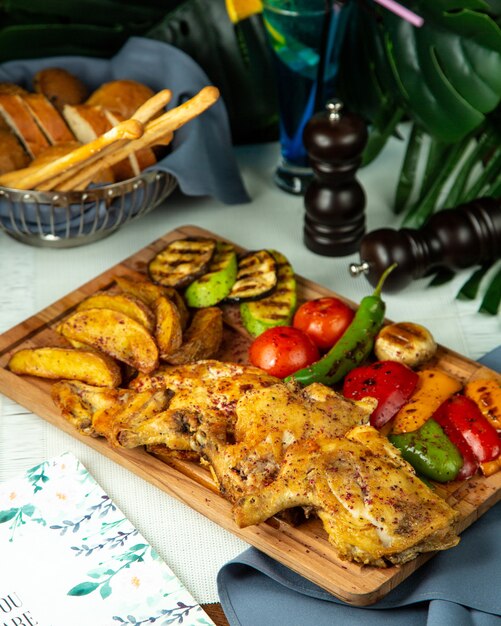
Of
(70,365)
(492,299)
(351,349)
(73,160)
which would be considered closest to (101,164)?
(73,160)

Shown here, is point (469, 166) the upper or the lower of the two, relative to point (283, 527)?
upper

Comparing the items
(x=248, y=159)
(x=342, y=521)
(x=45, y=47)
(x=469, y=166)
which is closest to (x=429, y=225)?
(x=469, y=166)

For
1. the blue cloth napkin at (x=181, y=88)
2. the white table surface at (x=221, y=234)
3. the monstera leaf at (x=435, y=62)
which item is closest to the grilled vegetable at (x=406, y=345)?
the white table surface at (x=221, y=234)

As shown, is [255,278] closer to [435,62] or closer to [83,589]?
[435,62]

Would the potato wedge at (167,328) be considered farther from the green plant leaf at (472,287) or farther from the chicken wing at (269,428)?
the green plant leaf at (472,287)


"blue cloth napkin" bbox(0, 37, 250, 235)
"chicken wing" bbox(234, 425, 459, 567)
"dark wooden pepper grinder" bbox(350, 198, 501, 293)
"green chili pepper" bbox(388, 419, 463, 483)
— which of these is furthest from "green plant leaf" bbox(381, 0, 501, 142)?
"chicken wing" bbox(234, 425, 459, 567)

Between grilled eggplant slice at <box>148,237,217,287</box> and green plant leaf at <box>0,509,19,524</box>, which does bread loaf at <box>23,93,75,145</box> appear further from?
green plant leaf at <box>0,509,19,524</box>

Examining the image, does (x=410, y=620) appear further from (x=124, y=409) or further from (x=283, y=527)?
(x=124, y=409)

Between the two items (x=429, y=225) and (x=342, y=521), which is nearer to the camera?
(x=342, y=521)
